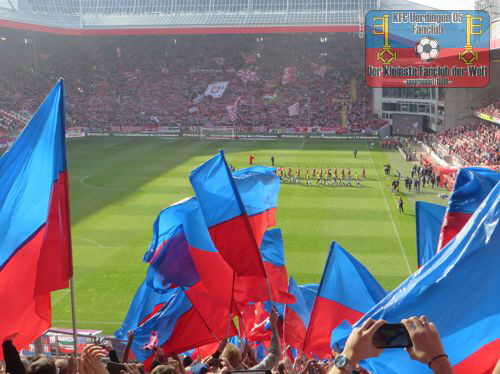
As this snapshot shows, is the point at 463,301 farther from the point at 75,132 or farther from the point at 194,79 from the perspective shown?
the point at 194,79

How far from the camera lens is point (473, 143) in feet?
149


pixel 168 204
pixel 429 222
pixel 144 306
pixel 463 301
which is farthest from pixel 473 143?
pixel 463 301

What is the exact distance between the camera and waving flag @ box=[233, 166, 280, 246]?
41.0 feet

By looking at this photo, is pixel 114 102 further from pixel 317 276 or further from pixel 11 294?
pixel 11 294

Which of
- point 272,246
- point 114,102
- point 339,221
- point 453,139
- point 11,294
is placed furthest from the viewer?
A: point 114,102

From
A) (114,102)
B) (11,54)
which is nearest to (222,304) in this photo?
(114,102)

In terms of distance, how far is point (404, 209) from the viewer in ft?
105

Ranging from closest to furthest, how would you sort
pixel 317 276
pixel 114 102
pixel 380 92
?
pixel 317 276 → pixel 380 92 → pixel 114 102

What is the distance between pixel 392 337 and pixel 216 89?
7118 cm

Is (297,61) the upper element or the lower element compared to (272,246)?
upper

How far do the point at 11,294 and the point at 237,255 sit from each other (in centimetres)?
325

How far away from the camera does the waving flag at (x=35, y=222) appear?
8078 mm

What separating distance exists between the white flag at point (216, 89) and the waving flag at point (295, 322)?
204 feet

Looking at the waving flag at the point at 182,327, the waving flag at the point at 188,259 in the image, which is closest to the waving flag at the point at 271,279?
the waving flag at the point at 188,259
